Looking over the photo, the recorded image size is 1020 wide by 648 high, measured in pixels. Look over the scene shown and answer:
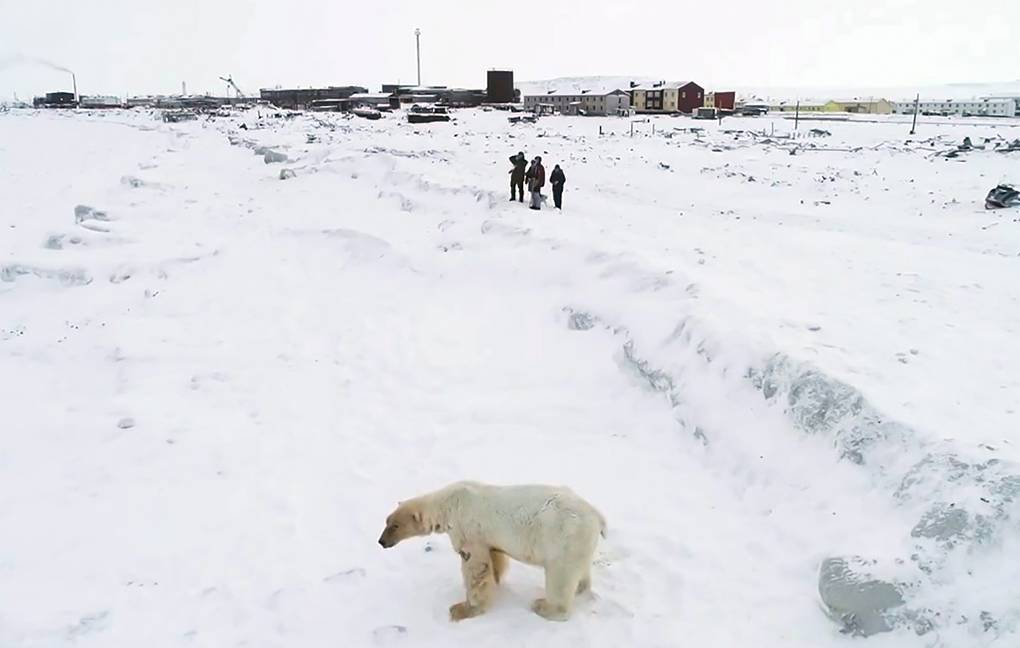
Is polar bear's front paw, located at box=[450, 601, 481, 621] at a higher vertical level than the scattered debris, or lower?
lower

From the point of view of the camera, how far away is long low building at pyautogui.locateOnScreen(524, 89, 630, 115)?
93.8m

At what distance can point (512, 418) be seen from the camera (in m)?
8.68

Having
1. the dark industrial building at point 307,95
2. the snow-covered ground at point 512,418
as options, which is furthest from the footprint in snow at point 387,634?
the dark industrial building at point 307,95

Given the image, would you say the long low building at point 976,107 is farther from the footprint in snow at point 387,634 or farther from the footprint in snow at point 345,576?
the footprint in snow at point 387,634

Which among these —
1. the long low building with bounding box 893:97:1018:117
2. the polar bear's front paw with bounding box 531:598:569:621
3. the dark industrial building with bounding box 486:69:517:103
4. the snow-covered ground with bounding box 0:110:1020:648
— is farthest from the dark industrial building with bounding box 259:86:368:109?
the polar bear's front paw with bounding box 531:598:569:621

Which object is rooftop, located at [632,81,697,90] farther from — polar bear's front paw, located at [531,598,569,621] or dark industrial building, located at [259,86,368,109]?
polar bear's front paw, located at [531,598,569,621]

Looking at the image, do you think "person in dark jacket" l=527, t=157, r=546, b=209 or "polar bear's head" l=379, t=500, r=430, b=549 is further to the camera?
"person in dark jacket" l=527, t=157, r=546, b=209

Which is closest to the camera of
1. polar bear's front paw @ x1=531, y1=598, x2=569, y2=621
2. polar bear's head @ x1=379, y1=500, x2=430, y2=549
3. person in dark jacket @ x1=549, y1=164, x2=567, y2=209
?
polar bear's front paw @ x1=531, y1=598, x2=569, y2=621

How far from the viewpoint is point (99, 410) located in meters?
8.92

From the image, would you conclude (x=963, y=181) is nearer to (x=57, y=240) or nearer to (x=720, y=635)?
(x=720, y=635)

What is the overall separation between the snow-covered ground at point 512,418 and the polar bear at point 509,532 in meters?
0.22

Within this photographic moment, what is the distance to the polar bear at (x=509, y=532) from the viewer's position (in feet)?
15.8

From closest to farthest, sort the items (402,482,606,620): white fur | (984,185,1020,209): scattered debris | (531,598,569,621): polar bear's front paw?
(402,482,606,620): white fur
(531,598,569,621): polar bear's front paw
(984,185,1020,209): scattered debris

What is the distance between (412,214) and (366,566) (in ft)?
48.2
